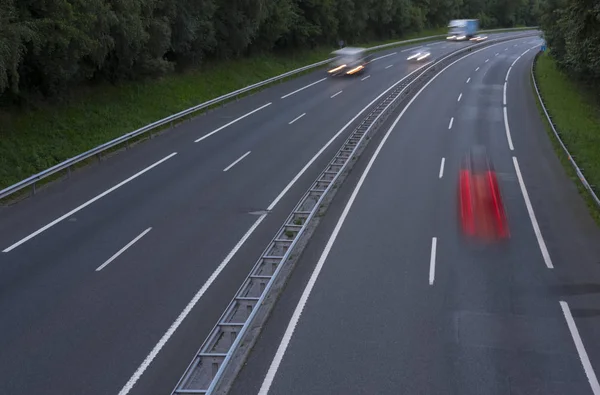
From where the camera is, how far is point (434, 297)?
1410 cm

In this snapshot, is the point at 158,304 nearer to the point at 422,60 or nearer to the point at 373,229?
the point at 373,229

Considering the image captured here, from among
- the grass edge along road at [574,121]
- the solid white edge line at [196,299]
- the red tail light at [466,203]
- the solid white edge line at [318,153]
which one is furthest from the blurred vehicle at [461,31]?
the red tail light at [466,203]

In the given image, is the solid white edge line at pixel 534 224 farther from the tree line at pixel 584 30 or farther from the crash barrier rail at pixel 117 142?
the crash barrier rail at pixel 117 142

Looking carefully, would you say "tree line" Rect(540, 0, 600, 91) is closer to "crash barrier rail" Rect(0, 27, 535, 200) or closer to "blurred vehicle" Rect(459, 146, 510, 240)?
"blurred vehicle" Rect(459, 146, 510, 240)

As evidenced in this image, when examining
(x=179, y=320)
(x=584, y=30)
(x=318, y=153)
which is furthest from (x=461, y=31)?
(x=179, y=320)

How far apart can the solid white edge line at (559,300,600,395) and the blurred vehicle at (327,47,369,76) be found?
132 ft

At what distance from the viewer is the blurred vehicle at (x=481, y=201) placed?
61.1ft

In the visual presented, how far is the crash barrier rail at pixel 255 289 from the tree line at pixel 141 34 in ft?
30.4

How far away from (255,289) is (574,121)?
25964 mm

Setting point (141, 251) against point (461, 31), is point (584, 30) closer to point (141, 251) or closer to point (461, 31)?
point (141, 251)

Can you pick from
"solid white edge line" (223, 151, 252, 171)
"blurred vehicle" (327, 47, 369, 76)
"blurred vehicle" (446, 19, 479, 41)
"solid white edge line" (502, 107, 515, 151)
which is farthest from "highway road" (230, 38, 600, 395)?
"blurred vehicle" (446, 19, 479, 41)

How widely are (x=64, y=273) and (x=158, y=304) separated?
294 centimetres

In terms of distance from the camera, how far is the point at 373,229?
1869 cm

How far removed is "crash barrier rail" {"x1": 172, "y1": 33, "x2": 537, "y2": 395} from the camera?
10.3 metres
